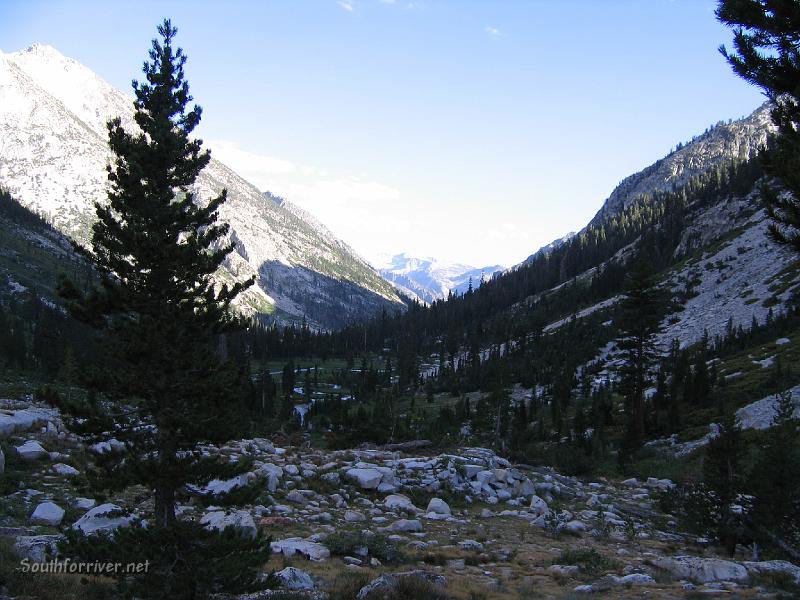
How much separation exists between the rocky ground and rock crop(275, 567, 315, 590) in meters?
0.03

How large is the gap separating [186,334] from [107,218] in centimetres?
284

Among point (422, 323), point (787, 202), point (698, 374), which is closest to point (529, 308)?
point (422, 323)

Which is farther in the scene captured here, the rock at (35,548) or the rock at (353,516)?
the rock at (353,516)

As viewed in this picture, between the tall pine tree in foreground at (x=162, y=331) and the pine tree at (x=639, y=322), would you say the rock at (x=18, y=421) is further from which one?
the pine tree at (x=639, y=322)

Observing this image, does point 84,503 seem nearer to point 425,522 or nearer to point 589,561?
point 425,522

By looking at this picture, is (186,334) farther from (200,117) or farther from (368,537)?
(368,537)

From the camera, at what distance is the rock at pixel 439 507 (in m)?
19.2

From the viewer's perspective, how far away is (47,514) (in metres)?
12.8

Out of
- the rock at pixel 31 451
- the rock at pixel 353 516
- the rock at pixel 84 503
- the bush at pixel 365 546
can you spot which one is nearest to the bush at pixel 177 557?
the bush at pixel 365 546

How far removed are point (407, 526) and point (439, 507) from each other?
11.6 ft

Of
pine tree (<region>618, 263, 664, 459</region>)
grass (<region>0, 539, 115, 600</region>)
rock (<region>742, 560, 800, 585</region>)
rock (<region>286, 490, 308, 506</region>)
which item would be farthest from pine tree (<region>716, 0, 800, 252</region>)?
pine tree (<region>618, 263, 664, 459</region>)

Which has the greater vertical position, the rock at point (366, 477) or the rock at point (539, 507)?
the rock at point (366, 477)

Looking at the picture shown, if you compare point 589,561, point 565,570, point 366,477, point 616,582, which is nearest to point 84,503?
point 366,477

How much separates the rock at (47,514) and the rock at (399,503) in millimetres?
10634
